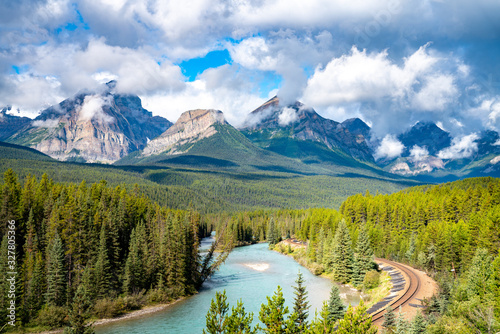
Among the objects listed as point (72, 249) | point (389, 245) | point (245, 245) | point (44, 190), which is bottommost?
point (245, 245)

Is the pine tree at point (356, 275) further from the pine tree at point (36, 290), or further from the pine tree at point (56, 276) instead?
the pine tree at point (36, 290)

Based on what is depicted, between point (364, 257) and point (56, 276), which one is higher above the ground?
point (56, 276)

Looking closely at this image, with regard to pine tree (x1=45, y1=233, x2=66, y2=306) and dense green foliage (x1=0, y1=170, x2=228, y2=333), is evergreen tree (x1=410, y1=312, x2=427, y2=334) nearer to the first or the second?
dense green foliage (x1=0, y1=170, x2=228, y2=333)

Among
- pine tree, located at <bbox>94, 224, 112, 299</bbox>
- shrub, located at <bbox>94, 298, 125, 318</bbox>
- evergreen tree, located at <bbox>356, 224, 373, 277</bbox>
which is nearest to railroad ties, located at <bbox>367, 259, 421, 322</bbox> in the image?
evergreen tree, located at <bbox>356, 224, 373, 277</bbox>

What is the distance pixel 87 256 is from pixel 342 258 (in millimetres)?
58194

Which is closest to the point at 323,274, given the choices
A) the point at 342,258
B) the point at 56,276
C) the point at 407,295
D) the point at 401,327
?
the point at 342,258

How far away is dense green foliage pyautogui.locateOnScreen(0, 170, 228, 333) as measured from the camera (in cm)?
5700

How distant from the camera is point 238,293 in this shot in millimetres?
74688

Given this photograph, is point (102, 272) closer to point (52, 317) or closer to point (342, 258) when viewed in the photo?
point (52, 317)

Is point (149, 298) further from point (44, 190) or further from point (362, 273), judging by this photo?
point (362, 273)

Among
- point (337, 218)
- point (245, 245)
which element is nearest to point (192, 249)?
point (337, 218)

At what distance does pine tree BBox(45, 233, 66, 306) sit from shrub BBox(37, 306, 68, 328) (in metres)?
1.89

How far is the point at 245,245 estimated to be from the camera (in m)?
162

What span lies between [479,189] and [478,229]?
3863 centimetres
